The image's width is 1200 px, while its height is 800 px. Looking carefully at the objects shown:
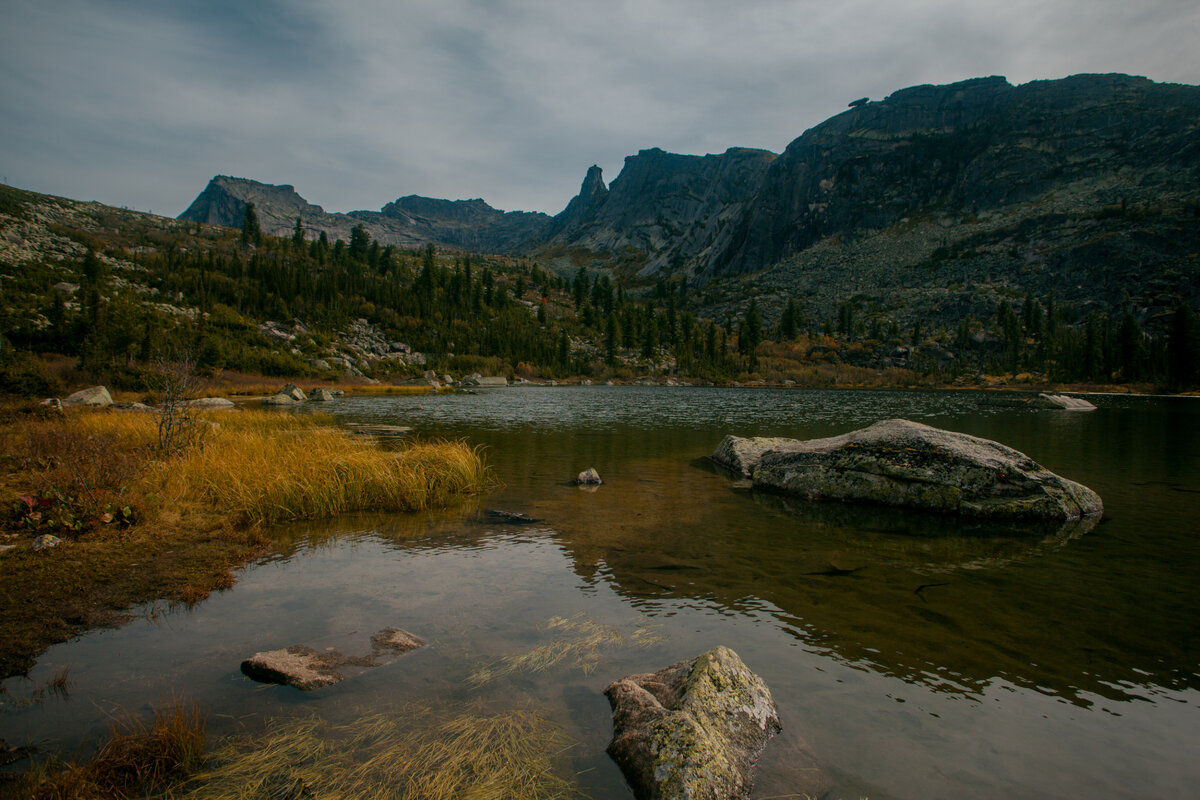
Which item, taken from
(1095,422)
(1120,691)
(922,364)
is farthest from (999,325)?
(1120,691)

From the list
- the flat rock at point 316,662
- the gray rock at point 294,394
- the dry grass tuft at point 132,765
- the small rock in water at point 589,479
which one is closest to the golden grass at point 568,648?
the flat rock at point 316,662

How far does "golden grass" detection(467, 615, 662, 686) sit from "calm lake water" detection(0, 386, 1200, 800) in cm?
13

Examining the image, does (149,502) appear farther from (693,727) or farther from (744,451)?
(744,451)

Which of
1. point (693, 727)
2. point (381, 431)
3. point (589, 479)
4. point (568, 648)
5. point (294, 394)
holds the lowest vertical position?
point (294, 394)

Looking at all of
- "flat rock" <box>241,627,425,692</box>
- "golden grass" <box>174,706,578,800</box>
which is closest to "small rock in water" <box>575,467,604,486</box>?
"flat rock" <box>241,627,425,692</box>

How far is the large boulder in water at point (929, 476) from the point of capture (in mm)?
13656

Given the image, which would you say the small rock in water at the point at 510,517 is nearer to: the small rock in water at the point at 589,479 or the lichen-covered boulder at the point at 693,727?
the small rock in water at the point at 589,479

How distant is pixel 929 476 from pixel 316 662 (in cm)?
1547

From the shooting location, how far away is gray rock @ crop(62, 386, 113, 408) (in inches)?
1183

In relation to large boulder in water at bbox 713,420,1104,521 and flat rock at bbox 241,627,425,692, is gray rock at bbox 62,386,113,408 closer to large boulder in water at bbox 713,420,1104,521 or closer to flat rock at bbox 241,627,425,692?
flat rock at bbox 241,627,425,692

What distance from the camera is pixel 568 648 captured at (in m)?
6.66

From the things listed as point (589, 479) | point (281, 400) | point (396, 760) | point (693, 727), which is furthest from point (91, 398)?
point (693, 727)

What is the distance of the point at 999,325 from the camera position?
138250 millimetres

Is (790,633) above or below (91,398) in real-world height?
below
